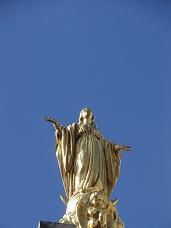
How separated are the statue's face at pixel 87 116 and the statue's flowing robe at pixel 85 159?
0.99ft

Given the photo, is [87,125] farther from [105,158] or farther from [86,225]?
[86,225]

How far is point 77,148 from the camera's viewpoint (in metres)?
23.5

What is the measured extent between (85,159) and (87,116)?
7.05 feet

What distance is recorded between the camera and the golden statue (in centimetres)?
2114

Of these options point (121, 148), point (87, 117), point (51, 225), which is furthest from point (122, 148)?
point (51, 225)

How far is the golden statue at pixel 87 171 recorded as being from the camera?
21.1 m

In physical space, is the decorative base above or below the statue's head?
below

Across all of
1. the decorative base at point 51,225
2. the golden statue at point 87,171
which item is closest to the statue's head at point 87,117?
the golden statue at point 87,171

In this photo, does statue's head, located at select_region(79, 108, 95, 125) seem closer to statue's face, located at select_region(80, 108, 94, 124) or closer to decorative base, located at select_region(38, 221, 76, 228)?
statue's face, located at select_region(80, 108, 94, 124)

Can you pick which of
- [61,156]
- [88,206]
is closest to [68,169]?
[61,156]

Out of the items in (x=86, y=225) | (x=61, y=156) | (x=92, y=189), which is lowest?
(x=86, y=225)

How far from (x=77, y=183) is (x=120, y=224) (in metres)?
1.84

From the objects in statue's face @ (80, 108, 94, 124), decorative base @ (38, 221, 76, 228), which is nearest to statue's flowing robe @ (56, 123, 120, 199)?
statue's face @ (80, 108, 94, 124)

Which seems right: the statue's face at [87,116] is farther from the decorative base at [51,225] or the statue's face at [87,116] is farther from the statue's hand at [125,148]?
the decorative base at [51,225]
